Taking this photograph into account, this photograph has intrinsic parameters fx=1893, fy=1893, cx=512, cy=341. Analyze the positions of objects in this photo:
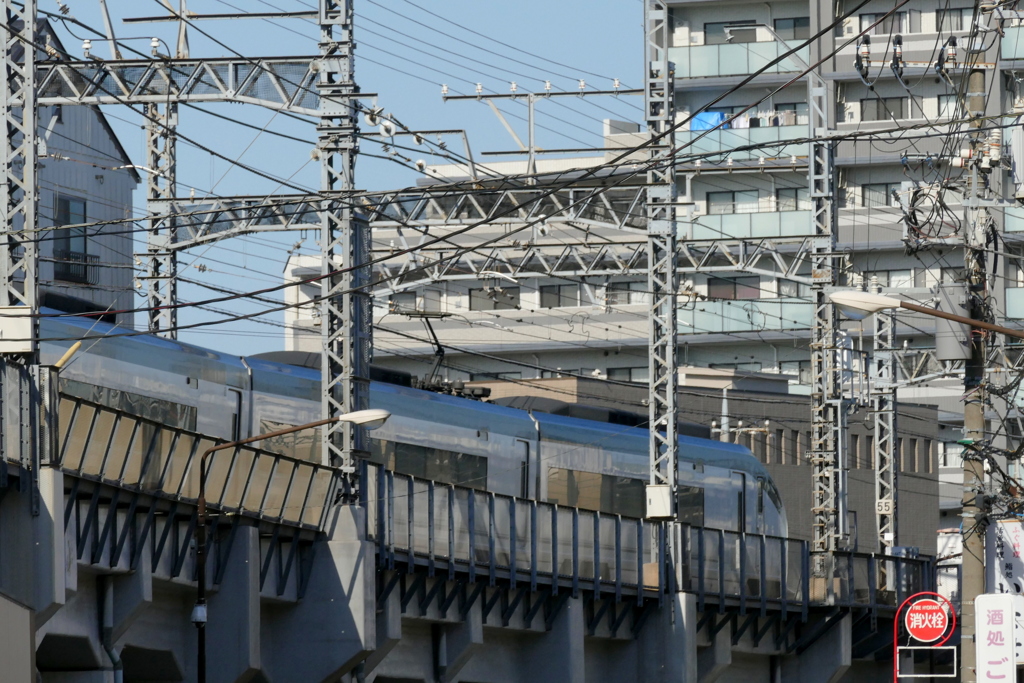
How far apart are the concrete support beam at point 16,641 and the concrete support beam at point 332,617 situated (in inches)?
318

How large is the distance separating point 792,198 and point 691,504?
132ft

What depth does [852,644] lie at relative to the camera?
42.5 m

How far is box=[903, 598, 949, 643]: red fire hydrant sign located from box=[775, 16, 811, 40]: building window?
51.1 metres

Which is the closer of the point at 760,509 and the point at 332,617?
the point at 332,617

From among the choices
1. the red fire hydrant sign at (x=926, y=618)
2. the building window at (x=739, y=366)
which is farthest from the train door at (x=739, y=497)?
the building window at (x=739, y=366)

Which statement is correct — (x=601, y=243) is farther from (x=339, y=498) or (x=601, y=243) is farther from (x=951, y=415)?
(x=951, y=415)

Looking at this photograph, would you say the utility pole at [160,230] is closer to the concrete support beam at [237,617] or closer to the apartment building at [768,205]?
the concrete support beam at [237,617]

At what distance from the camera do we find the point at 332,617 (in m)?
26.9

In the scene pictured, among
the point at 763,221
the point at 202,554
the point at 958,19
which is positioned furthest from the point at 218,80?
the point at 958,19

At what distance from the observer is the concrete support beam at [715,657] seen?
37719 millimetres

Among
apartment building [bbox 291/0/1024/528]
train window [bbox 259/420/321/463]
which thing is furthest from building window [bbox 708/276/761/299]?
train window [bbox 259/420/321/463]

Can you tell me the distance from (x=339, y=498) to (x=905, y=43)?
183ft

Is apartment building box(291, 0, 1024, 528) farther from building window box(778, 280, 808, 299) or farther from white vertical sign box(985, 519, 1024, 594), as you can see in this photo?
white vertical sign box(985, 519, 1024, 594)

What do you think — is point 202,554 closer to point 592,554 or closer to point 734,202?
point 592,554
